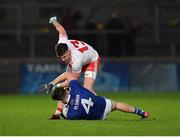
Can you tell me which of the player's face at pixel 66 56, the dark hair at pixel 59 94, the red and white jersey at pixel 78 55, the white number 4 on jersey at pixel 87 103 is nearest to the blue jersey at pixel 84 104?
the white number 4 on jersey at pixel 87 103

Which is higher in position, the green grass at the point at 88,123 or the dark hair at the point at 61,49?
the dark hair at the point at 61,49

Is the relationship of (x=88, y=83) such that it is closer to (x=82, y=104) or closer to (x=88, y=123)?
(x=82, y=104)

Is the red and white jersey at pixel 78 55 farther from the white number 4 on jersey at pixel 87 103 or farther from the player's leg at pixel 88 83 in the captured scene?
the white number 4 on jersey at pixel 87 103

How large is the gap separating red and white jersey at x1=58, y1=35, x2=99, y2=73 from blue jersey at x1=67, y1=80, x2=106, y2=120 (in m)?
0.96

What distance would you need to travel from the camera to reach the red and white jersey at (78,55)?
15195mm

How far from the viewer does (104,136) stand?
11.3m

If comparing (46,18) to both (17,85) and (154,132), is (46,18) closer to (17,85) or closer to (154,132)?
(17,85)

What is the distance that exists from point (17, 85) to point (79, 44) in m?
11.3

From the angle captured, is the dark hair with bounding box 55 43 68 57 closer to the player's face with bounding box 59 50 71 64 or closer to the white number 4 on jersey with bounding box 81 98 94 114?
the player's face with bounding box 59 50 71 64

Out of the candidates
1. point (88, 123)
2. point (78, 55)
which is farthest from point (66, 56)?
point (88, 123)

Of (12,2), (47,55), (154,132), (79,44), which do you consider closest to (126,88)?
(47,55)

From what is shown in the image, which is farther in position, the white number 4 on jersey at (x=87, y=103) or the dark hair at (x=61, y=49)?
the dark hair at (x=61, y=49)

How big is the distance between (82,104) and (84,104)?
4 cm

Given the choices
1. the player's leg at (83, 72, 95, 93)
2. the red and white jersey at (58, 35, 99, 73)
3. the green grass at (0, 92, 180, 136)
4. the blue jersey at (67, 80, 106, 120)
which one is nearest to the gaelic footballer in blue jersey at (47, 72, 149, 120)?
the blue jersey at (67, 80, 106, 120)
